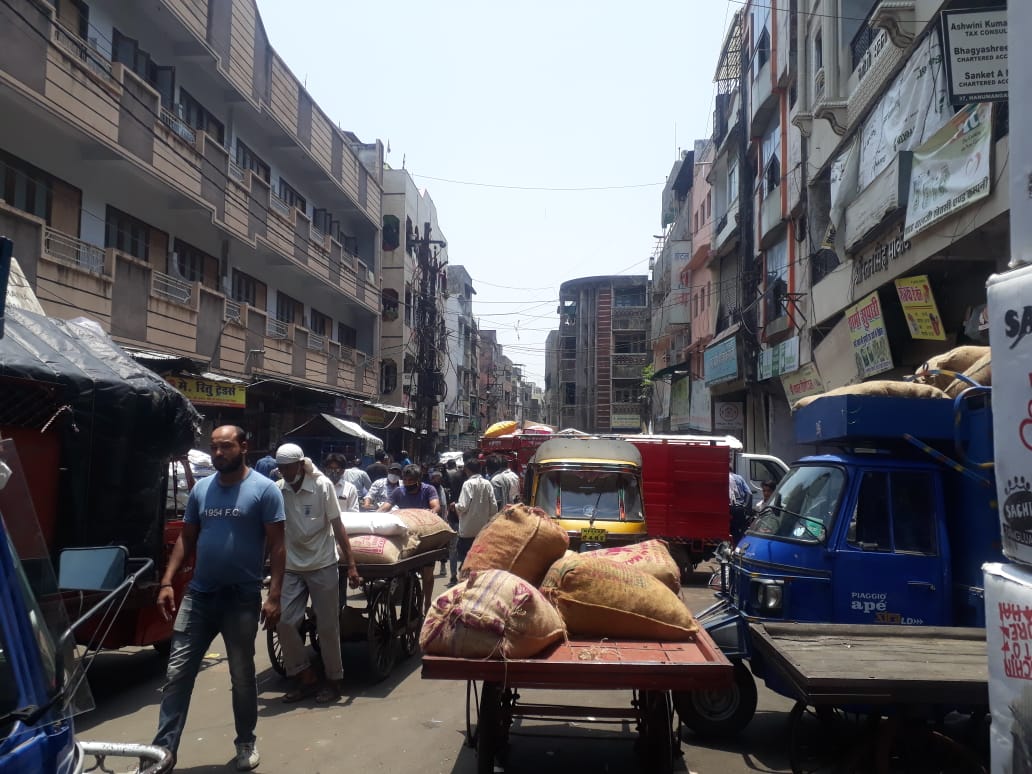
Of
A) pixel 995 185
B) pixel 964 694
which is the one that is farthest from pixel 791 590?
pixel 995 185

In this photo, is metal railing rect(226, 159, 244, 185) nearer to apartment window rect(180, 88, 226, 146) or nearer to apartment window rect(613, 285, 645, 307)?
apartment window rect(180, 88, 226, 146)

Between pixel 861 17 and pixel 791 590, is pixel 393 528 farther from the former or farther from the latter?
pixel 861 17

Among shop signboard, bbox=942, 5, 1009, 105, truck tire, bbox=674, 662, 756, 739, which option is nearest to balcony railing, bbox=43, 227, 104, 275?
truck tire, bbox=674, 662, 756, 739

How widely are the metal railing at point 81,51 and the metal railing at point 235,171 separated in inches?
178

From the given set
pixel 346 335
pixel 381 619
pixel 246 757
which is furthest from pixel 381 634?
pixel 346 335

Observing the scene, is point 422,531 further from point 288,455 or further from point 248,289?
point 248,289

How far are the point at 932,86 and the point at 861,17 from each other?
575cm

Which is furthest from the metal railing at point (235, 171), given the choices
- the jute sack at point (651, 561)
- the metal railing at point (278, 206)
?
the jute sack at point (651, 561)

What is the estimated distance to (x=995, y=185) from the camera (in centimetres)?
1038

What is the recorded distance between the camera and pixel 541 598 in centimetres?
458

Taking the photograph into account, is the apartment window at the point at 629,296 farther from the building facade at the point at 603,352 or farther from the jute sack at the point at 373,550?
the jute sack at the point at 373,550

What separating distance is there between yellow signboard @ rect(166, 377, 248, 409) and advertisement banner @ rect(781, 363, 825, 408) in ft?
36.5

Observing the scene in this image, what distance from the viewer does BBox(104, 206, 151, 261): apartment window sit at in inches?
599

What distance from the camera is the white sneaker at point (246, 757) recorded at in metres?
5.11
